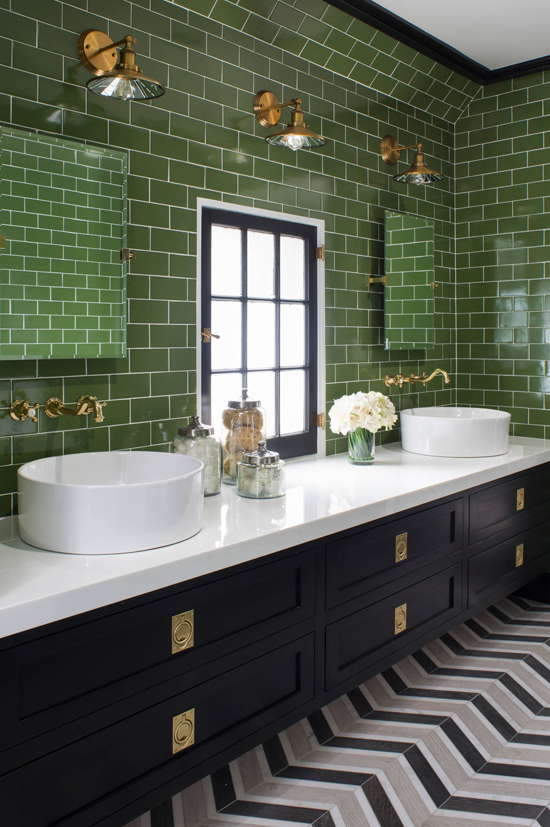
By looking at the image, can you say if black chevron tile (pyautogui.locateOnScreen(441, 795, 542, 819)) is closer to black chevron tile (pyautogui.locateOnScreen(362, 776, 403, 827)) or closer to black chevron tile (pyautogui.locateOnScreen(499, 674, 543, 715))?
black chevron tile (pyautogui.locateOnScreen(362, 776, 403, 827))

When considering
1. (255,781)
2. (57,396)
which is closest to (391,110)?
(57,396)

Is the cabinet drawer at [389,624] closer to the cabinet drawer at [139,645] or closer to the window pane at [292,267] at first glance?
the cabinet drawer at [139,645]

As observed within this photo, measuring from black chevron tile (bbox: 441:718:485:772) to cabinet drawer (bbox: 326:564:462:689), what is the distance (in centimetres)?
31

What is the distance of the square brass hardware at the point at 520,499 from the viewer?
9.80 ft

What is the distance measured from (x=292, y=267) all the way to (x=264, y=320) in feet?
0.96

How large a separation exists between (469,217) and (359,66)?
118 centimetres

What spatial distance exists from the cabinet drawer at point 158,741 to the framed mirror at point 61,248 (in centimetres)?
107

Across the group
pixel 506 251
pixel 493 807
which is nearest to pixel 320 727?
pixel 493 807

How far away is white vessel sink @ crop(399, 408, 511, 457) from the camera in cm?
290

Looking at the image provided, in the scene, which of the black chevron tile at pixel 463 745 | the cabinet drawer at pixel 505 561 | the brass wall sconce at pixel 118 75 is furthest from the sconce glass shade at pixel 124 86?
the black chevron tile at pixel 463 745

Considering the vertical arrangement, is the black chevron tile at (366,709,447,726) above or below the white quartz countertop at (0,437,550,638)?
below

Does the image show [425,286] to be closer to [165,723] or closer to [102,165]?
[102,165]

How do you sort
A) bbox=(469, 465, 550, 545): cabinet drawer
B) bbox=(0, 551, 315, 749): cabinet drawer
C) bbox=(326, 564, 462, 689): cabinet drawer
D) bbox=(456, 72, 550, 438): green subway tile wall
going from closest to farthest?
bbox=(0, 551, 315, 749): cabinet drawer, bbox=(326, 564, 462, 689): cabinet drawer, bbox=(469, 465, 550, 545): cabinet drawer, bbox=(456, 72, 550, 438): green subway tile wall

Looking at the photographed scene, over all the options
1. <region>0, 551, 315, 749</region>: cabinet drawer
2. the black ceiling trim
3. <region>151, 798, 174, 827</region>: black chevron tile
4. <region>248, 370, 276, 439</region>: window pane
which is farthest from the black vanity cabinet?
the black ceiling trim
